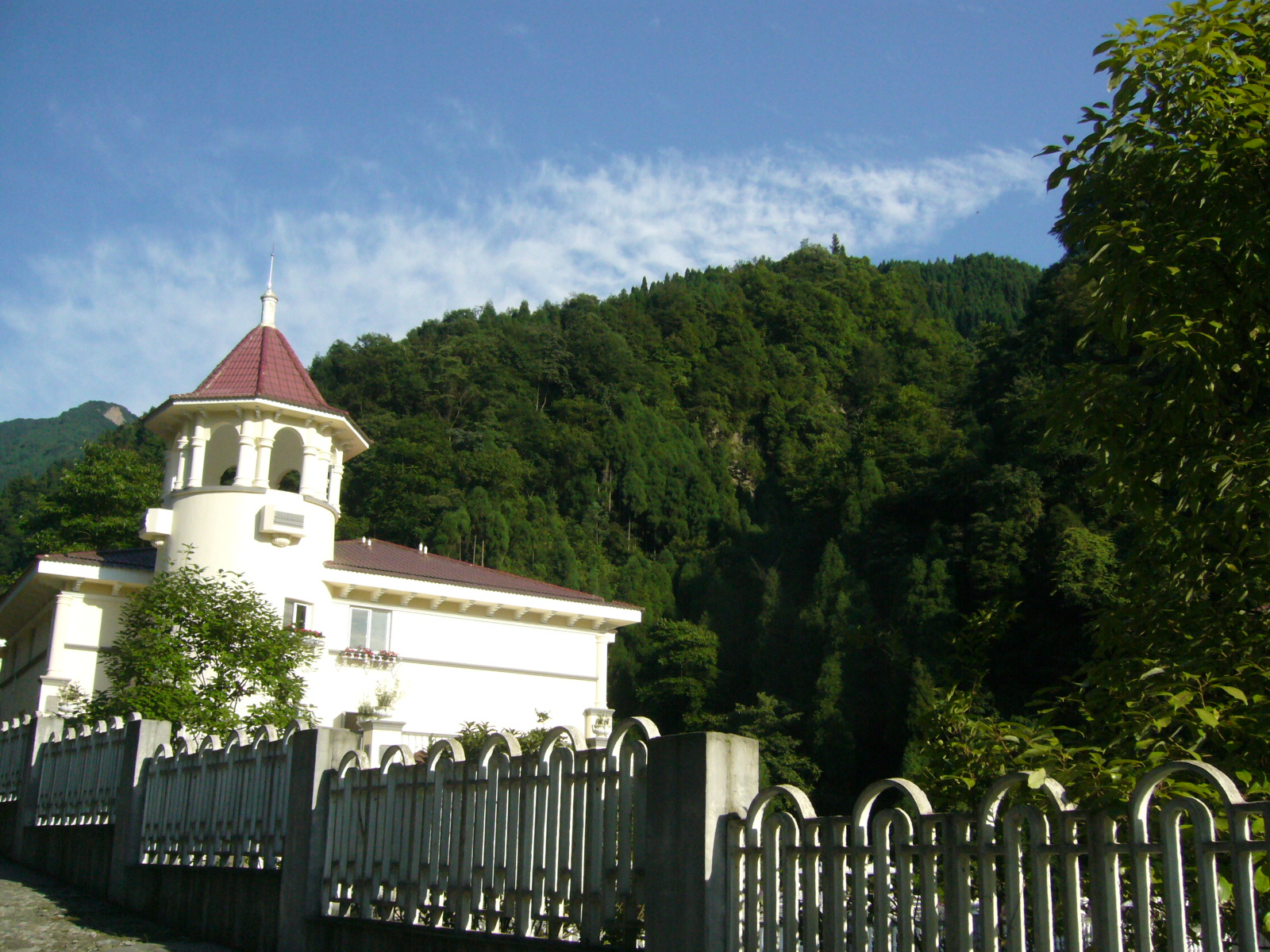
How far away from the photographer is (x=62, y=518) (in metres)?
48.3

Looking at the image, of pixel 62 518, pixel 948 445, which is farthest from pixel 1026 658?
pixel 62 518

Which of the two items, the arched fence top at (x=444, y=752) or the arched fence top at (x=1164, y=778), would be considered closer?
the arched fence top at (x=1164, y=778)

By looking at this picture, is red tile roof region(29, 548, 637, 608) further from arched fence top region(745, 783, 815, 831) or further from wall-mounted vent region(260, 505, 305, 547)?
arched fence top region(745, 783, 815, 831)

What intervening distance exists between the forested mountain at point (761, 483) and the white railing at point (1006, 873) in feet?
91.1

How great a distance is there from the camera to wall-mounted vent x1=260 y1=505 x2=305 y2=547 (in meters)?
26.8

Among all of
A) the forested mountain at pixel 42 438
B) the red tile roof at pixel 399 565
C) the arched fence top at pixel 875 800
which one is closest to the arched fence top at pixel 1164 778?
the arched fence top at pixel 875 800

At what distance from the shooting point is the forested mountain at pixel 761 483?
54.4 metres

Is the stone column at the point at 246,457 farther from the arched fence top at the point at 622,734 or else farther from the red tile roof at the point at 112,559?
the arched fence top at the point at 622,734

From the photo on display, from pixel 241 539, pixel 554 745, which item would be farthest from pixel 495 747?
pixel 241 539

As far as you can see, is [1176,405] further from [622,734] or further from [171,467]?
[171,467]

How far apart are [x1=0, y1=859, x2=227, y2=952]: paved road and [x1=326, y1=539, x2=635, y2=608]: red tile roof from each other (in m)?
15.5

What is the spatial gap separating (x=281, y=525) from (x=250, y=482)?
4.15 ft

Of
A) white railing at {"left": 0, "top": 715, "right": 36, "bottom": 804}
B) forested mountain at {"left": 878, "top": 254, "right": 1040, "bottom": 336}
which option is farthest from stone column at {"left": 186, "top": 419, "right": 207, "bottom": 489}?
forested mountain at {"left": 878, "top": 254, "right": 1040, "bottom": 336}

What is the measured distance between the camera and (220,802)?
452 inches
